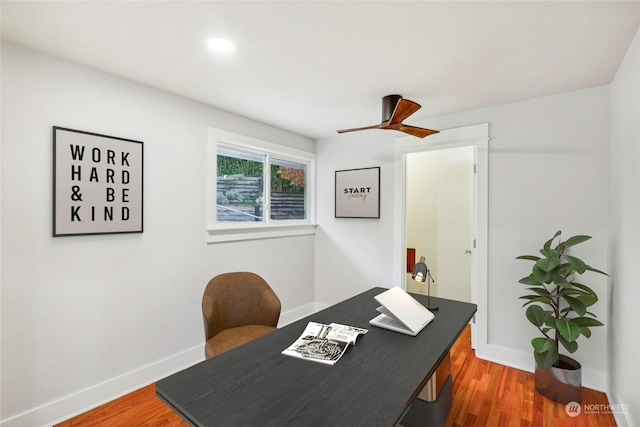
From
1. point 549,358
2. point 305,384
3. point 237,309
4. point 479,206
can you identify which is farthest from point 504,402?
point 237,309

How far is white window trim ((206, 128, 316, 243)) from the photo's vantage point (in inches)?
115

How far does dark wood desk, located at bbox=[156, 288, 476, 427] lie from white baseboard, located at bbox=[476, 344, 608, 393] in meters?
1.69

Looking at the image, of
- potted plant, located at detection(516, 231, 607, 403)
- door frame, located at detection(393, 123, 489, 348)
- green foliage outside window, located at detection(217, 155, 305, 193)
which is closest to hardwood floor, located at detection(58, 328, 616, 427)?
potted plant, located at detection(516, 231, 607, 403)

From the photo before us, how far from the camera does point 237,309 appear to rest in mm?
2328

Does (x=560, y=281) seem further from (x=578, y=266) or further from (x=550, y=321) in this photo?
(x=550, y=321)

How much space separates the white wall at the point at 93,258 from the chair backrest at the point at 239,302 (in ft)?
2.10

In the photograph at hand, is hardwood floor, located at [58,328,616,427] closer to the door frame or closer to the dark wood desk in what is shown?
the door frame

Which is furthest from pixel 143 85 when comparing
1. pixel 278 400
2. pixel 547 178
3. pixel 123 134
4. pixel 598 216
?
pixel 598 216

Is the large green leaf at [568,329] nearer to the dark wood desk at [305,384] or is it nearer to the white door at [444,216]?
the dark wood desk at [305,384]

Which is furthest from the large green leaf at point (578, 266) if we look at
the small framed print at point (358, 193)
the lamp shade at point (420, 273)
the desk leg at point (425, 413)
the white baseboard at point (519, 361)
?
the small framed print at point (358, 193)

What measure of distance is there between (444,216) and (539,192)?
4.90ft

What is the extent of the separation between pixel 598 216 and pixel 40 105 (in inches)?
163

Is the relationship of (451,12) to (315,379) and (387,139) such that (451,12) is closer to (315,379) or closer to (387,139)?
(315,379)

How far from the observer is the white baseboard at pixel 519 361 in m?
2.39
